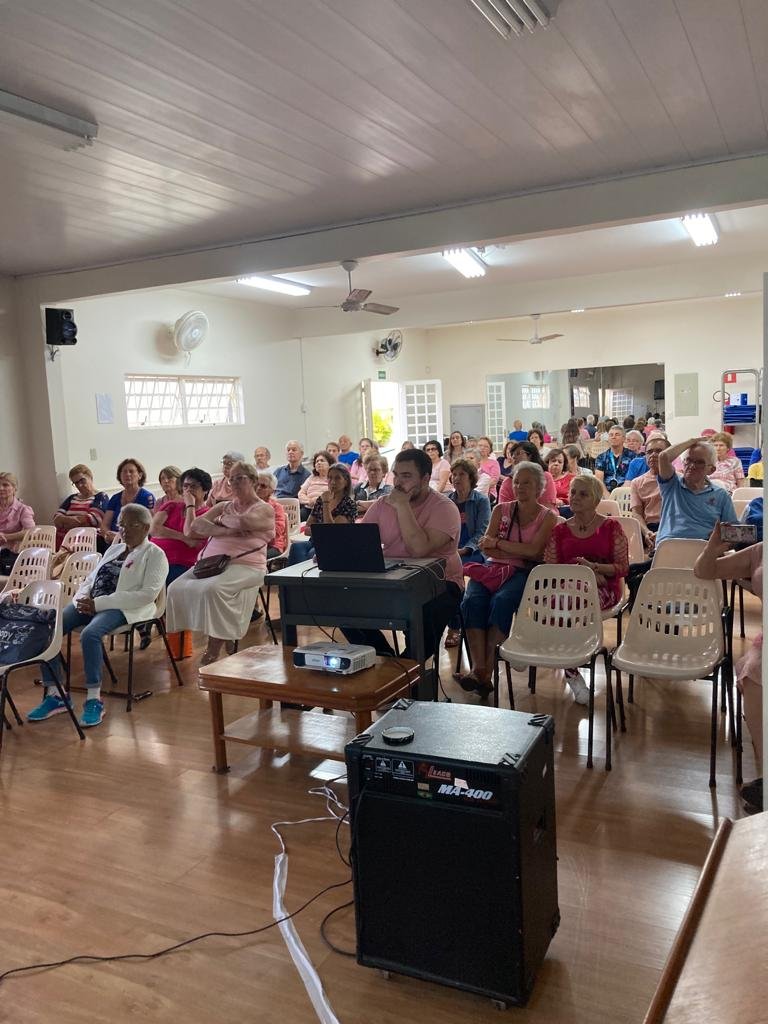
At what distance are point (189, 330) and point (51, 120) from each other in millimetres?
4906

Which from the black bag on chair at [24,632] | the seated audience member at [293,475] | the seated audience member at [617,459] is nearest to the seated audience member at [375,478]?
the seated audience member at [293,475]

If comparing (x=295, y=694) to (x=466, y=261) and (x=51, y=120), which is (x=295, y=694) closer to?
(x=51, y=120)

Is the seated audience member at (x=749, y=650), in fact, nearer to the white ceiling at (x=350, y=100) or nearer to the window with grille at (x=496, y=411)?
the white ceiling at (x=350, y=100)

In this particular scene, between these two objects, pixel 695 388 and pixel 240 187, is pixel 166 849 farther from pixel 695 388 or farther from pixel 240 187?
pixel 695 388

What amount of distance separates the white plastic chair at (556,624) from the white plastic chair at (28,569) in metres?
2.78

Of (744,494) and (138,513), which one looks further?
(744,494)

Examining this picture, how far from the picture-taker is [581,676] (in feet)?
12.9

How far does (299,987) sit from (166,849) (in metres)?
0.90

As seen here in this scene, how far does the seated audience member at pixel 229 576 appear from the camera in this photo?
179 inches

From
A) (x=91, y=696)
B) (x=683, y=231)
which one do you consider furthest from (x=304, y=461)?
(x=91, y=696)

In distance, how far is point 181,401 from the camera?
863 cm

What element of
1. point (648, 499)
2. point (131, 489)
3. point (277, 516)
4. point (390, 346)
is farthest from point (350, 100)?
point (390, 346)

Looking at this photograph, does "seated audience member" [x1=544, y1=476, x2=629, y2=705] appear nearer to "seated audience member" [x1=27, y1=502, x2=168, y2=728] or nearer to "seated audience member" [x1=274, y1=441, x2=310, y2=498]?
"seated audience member" [x1=27, y1=502, x2=168, y2=728]

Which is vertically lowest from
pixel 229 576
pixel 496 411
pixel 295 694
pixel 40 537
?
pixel 295 694
